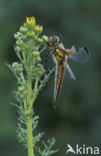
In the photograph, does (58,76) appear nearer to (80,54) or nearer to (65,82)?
(80,54)

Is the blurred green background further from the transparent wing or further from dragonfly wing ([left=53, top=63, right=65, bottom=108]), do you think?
dragonfly wing ([left=53, top=63, right=65, bottom=108])

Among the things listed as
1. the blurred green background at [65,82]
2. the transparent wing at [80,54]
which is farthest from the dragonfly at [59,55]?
the blurred green background at [65,82]

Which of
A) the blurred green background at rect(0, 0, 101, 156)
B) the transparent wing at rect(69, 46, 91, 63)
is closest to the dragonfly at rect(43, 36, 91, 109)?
the transparent wing at rect(69, 46, 91, 63)

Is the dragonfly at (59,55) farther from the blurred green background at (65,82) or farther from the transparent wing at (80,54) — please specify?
the blurred green background at (65,82)

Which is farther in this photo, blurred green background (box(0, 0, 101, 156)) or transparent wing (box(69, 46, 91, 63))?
blurred green background (box(0, 0, 101, 156))

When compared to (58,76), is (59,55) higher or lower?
higher

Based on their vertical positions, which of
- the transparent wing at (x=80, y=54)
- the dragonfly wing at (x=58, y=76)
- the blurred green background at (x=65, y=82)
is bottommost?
the dragonfly wing at (x=58, y=76)

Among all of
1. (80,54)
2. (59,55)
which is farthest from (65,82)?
(59,55)

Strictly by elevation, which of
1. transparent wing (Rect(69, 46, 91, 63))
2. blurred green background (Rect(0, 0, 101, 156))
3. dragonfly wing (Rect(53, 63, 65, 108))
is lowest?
dragonfly wing (Rect(53, 63, 65, 108))
